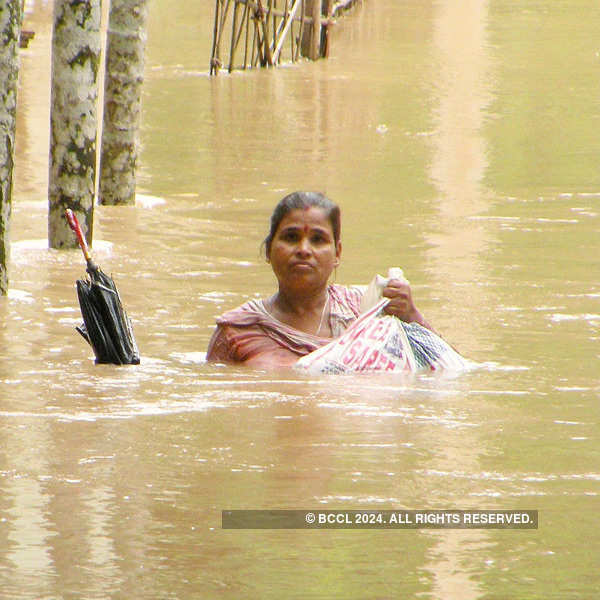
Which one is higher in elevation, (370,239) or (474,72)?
(474,72)

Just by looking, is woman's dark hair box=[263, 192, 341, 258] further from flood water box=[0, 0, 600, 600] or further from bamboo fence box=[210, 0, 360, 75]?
bamboo fence box=[210, 0, 360, 75]

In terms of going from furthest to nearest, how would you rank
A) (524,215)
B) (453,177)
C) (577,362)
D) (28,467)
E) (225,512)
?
1. (453,177)
2. (524,215)
3. (577,362)
4. (28,467)
5. (225,512)

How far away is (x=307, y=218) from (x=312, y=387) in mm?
667

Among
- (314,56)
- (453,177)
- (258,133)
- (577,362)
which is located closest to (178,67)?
(314,56)

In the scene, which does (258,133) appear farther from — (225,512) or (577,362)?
(225,512)

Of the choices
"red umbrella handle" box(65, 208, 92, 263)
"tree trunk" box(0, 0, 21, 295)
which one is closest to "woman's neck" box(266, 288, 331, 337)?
"red umbrella handle" box(65, 208, 92, 263)

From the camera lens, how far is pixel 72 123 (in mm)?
9250

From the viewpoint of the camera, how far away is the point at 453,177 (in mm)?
12164

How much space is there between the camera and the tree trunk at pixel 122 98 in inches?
421

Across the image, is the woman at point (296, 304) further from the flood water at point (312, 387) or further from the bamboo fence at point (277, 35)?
the bamboo fence at point (277, 35)

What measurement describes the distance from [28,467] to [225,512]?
73cm

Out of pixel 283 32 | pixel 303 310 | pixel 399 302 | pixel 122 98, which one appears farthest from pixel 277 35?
pixel 399 302

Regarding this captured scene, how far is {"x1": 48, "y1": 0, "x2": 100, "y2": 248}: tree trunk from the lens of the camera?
30.0ft

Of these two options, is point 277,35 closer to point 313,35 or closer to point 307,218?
point 313,35
